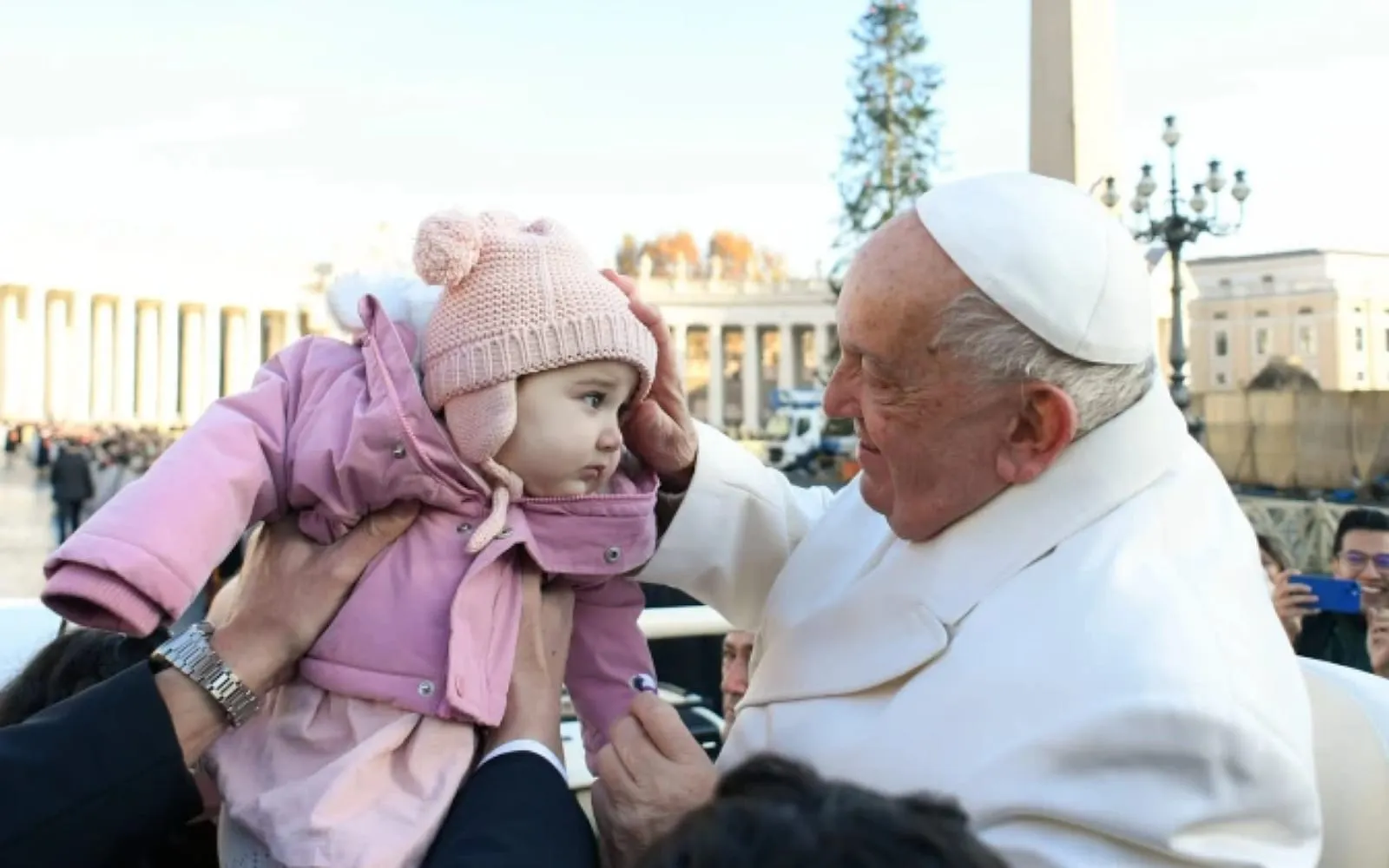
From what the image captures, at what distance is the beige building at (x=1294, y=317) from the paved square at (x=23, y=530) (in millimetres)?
46545

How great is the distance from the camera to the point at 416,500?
5.34 feet

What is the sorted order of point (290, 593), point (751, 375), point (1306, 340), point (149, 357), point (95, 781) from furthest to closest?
point (751, 375) < point (1306, 340) < point (149, 357) < point (290, 593) < point (95, 781)

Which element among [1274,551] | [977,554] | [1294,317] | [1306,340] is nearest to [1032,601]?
[977,554]

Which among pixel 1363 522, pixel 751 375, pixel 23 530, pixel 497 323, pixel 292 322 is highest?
pixel 292 322

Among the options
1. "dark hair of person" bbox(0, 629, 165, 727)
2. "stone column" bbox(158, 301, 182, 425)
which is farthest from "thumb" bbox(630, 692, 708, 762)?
"stone column" bbox(158, 301, 182, 425)

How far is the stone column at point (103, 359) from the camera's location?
43.1 m

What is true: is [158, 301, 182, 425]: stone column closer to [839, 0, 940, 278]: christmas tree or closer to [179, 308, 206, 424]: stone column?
[179, 308, 206, 424]: stone column

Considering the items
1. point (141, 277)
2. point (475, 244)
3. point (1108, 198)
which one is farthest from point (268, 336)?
point (475, 244)

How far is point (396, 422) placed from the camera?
1568mm

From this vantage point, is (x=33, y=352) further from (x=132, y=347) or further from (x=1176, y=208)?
(x=1176, y=208)

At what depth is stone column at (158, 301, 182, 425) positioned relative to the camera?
46.4m

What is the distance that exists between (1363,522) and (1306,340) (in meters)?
58.7

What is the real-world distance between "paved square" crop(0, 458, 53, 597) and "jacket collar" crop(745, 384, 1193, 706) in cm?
614

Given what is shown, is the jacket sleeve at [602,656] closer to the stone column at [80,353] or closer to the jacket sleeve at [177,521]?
the jacket sleeve at [177,521]
